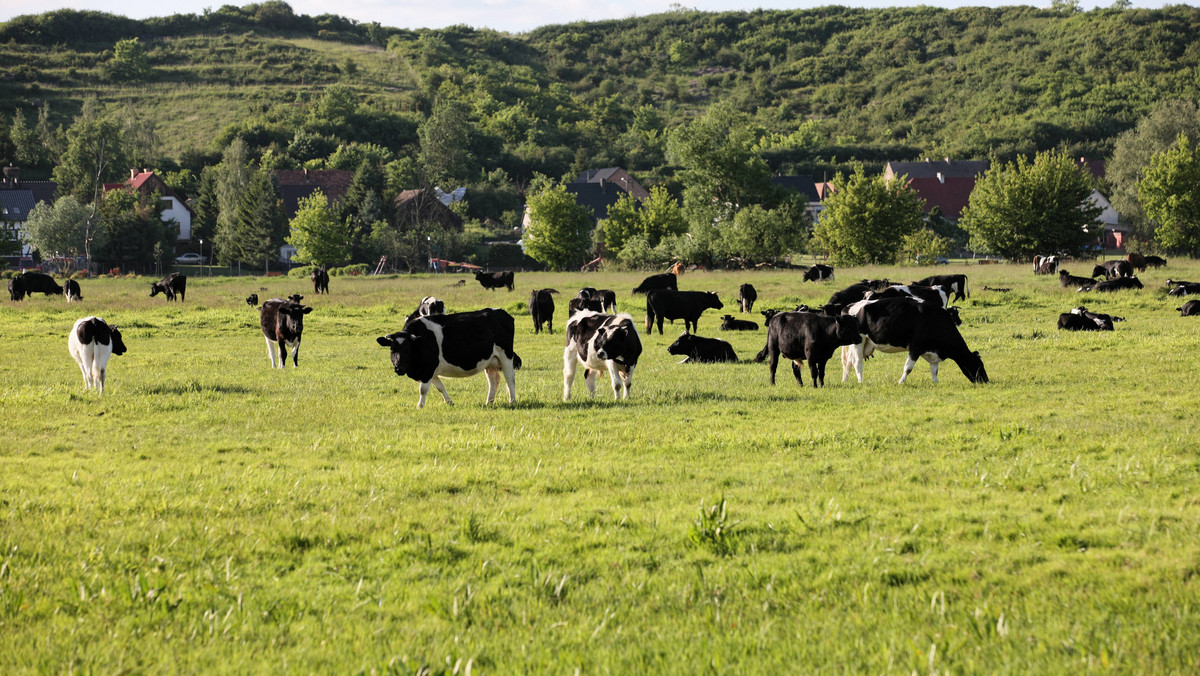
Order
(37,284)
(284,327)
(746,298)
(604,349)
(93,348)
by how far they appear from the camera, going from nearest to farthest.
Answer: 1. (604,349)
2. (93,348)
3. (284,327)
4. (746,298)
5. (37,284)

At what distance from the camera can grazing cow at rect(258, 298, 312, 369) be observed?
70.9 feet

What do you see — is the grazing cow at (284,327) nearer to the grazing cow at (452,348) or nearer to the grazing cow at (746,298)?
the grazing cow at (452,348)

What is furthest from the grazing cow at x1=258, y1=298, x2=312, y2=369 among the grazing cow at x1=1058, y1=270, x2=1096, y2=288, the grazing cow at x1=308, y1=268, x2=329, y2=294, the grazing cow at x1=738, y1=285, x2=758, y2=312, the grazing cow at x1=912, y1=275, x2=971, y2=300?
the grazing cow at x1=1058, y1=270, x2=1096, y2=288

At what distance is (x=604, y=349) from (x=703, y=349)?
760 centimetres

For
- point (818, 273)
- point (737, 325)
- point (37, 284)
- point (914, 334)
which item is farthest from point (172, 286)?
point (914, 334)

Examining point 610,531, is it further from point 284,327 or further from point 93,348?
point 284,327

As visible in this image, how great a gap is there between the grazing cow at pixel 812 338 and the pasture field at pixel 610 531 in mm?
1113

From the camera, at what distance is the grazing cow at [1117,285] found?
35.5 meters

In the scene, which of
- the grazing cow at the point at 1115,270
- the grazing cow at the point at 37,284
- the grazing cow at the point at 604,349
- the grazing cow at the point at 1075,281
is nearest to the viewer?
the grazing cow at the point at 604,349

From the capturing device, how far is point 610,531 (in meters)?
7.01

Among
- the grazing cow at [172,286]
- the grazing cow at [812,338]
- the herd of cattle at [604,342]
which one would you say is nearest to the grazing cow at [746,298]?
the herd of cattle at [604,342]

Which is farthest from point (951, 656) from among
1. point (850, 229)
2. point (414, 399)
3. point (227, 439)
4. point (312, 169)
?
point (312, 169)

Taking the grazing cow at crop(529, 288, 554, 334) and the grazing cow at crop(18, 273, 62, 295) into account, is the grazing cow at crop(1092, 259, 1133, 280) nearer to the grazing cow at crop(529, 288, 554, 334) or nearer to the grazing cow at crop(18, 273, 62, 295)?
the grazing cow at crop(529, 288, 554, 334)

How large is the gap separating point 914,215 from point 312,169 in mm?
82465
